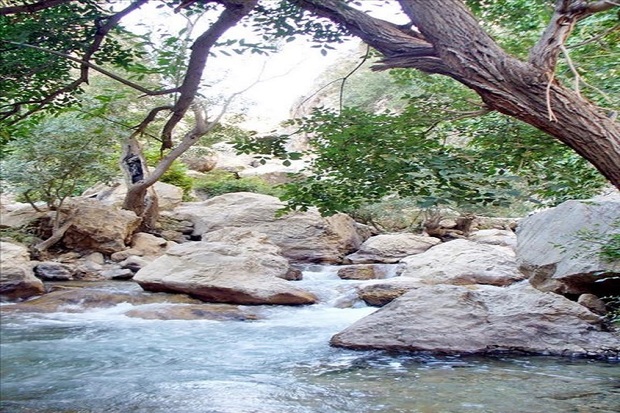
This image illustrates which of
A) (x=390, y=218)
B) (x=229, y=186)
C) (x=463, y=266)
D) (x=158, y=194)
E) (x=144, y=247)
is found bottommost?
(x=463, y=266)

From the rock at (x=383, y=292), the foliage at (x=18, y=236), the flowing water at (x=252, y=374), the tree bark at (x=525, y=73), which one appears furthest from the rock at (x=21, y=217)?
the tree bark at (x=525, y=73)

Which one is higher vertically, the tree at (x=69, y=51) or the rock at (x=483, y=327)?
the tree at (x=69, y=51)

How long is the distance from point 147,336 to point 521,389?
14.5ft

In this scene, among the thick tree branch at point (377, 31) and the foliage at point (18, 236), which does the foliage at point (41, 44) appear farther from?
the foliage at point (18, 236)

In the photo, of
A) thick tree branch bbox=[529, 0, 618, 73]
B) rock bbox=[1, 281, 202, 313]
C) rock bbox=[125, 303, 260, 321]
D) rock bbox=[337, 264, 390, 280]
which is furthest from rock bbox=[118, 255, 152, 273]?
thick tree branch bbox=[529, 0, 618, 73]

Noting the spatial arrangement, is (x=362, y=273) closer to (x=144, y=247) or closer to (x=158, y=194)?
(x=144, y=247)

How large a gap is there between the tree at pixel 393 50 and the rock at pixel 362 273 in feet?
24.1

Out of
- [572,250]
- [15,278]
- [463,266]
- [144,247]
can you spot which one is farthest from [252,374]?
[144,247]

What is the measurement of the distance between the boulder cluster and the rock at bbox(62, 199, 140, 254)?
0.02 m

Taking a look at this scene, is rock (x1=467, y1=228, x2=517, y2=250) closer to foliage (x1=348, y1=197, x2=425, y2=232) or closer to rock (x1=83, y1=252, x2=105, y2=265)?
foliage (x1=348, y1=197, x2=425, y2=232)

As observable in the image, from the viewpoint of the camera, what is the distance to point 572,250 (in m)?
7.13

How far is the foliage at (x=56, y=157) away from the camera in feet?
35.2

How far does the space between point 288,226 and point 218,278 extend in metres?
4.60

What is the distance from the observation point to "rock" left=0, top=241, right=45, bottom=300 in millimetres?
8688
